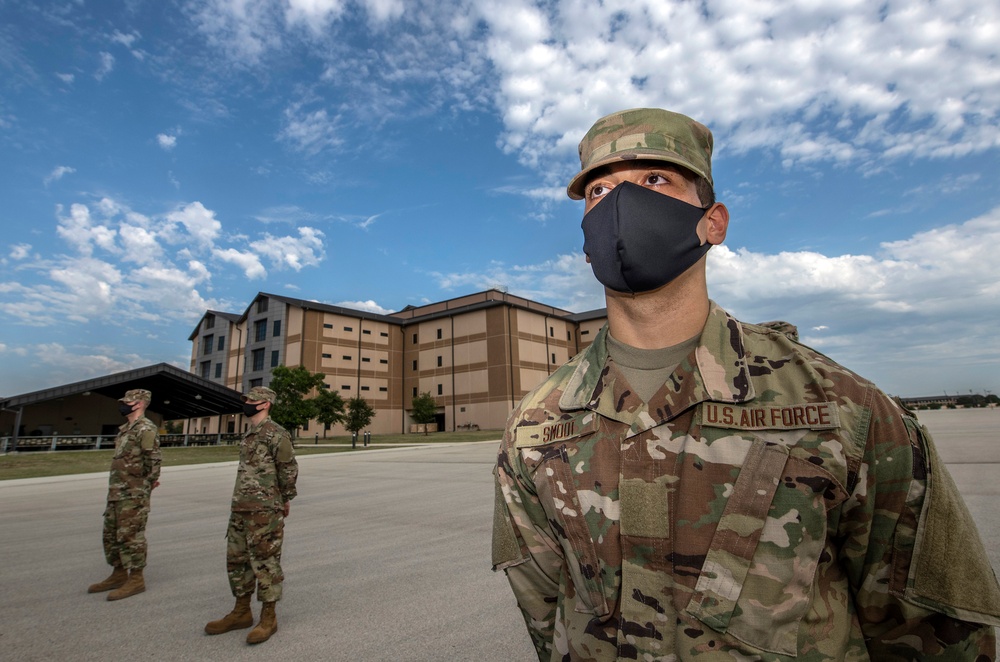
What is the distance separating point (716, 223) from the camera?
5.65ft

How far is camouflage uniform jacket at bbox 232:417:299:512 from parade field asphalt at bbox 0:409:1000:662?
3.60 feet

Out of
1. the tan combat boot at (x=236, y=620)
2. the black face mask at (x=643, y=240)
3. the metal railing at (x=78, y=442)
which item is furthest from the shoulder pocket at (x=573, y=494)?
the metal railing at (x=78, y=442)

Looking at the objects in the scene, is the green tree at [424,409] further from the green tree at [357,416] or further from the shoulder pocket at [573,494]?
the shoulder pocket at [573,494]

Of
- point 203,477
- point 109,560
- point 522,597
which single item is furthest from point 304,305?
point 522,597

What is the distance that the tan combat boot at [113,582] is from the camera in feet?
19.3

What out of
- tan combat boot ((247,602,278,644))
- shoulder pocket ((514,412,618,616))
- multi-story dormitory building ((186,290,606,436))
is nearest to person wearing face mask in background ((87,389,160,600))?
tan combat boot ((247,602,278,644))

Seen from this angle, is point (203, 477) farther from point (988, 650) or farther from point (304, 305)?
point (304, 305)

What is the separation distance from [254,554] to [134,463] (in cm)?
256

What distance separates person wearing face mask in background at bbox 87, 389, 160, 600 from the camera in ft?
19.3

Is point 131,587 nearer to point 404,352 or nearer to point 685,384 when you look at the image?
point 685,384

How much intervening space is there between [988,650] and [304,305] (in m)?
54.6

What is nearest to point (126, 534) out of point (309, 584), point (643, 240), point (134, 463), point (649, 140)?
point (134, 463)

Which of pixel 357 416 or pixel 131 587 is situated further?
pixel 357 416

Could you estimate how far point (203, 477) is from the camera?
18.7 meters
